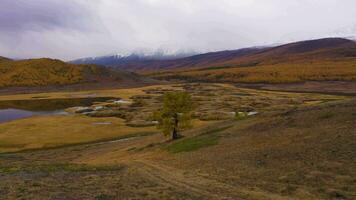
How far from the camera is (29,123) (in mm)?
76812

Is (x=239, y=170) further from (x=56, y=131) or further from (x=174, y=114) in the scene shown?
(x=56, y=131)

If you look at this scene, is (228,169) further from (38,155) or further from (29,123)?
(29,123)

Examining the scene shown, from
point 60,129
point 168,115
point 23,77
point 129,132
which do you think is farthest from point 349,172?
point 23,77

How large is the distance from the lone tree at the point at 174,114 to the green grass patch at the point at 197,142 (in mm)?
4566

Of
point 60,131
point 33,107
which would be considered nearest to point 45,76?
point 33,107

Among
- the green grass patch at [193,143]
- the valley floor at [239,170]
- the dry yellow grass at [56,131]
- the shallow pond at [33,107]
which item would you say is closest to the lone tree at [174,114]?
the green grass patch at [193,143]

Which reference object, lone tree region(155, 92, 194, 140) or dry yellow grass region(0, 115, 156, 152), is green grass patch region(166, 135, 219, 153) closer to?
lone tree region(155, 92, 194, 140)

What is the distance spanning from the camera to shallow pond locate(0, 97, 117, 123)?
306ft

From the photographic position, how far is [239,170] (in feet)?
77.8

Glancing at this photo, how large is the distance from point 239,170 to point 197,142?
13585 millimetres

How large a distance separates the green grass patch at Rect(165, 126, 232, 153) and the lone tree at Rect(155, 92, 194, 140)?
457 cm

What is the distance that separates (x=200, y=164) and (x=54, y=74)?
17781 centimetres

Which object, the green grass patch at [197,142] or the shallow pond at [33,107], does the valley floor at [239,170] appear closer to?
the green grass patch at [197,142]

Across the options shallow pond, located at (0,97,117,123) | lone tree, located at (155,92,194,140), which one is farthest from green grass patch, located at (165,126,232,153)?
shallow pond, located at (0,97,117,123)
